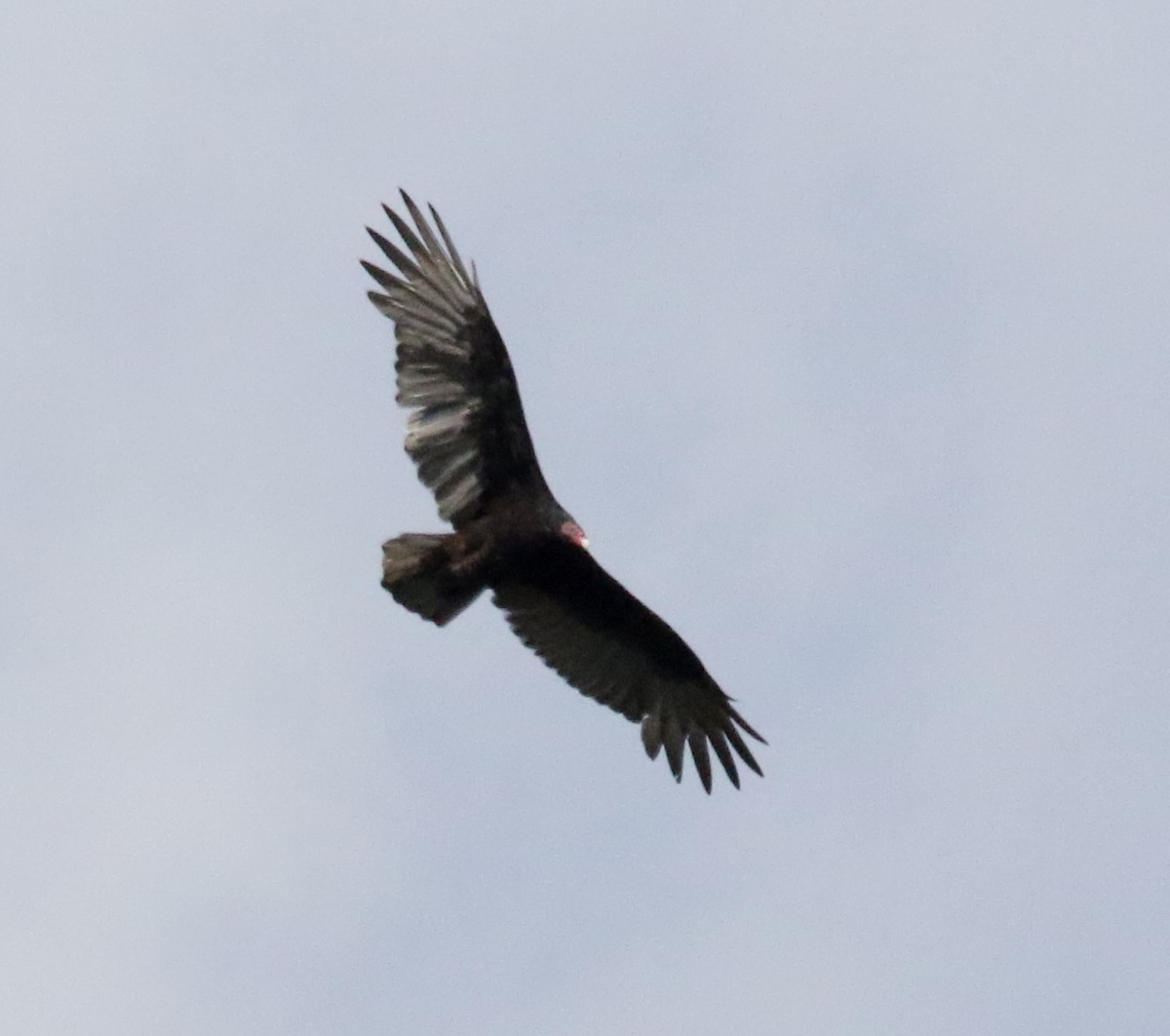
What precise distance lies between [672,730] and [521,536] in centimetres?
220

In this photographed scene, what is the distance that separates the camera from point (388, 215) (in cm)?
1962

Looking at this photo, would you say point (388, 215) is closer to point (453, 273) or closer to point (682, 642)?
point (453, 273)

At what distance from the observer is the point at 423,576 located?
1936cm

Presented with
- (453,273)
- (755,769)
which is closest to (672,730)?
(755,769)

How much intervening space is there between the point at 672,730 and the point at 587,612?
1209mm

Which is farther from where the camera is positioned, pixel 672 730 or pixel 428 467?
pixel 672 730

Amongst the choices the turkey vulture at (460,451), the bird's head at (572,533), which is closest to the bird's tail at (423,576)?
the turkey vulture at (460,451)

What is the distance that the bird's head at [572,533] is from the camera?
19453 millimetres

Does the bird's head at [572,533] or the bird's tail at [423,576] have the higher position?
the bird's head at [572,533]

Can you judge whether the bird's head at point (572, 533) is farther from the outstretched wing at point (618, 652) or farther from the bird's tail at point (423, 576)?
the bird's tail at point (423, 576)

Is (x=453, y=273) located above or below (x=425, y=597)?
above

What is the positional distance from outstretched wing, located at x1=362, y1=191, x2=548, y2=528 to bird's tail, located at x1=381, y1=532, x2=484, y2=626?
10.9 inches

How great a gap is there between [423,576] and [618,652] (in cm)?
181

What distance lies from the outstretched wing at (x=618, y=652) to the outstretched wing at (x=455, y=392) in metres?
0.56
